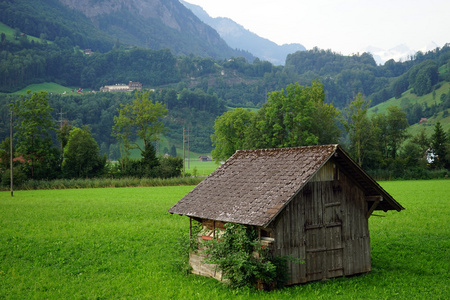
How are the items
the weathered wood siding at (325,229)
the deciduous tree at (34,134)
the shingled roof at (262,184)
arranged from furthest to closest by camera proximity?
1. the deciduous tree at (34,134)
2. the weathered wood siding at (325,229)
3. the shingled roof at (262,184)

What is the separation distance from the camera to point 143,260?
852 inches

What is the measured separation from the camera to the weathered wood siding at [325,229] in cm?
1573

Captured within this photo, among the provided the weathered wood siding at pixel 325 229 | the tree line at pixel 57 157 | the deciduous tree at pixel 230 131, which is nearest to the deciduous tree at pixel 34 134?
the tree line at pixel 57 157

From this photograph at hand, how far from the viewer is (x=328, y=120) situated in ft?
283

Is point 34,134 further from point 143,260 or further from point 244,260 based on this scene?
point 244,260

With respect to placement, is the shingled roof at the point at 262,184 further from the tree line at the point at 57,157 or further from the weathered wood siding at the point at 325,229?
the tree line at the point at 57,157

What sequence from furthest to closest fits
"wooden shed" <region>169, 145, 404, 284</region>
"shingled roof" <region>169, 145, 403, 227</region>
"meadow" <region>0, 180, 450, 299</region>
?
"meadow" <region>0, 180, 450, 299</region>
"wooden shed" <region>169, 145, 404, 284</region>
"shingled roof" <region>169, 145, 403, 227</region>

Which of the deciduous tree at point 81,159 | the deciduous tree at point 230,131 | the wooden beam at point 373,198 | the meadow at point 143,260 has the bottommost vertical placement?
the meadow at point 143,260

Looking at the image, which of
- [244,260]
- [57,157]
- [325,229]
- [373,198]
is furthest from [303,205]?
[57,157]

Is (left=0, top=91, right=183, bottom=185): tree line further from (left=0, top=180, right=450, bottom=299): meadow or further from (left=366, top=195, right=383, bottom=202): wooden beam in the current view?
(left=366, top=195, right=383, bottom=202): wooden beam

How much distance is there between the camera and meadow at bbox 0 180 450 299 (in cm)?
1596

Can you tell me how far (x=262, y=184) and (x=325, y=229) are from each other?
2.90m

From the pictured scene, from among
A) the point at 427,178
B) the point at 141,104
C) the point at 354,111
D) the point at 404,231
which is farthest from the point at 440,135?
the point at 404,231

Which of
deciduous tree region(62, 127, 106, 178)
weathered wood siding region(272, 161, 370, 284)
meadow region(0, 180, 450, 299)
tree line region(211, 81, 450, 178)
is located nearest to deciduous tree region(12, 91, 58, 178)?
deciduous tree region(62, 127, 106, 178)
